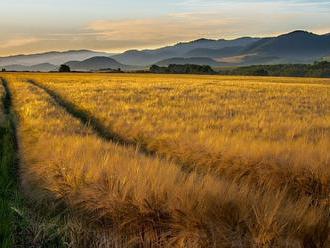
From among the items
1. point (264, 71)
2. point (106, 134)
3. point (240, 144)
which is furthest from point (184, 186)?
point (264, 71)

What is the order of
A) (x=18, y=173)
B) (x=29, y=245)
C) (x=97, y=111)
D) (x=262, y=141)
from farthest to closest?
(x=97, y=111), (x=262, y=141), (x=18, y=173), (x=29, y=245)

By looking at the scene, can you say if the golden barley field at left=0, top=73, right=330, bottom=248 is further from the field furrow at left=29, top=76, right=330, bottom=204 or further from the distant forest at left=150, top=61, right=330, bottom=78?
the distant forest at left=150, top=61, right=330, bottom=78

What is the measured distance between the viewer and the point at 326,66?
15912 centimetres

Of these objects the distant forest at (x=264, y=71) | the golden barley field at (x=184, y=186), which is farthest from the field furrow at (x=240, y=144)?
the distant forest at (x=264, y=71)

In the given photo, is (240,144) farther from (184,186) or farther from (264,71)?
(264,71)

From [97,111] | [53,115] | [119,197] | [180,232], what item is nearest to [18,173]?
[119,197]

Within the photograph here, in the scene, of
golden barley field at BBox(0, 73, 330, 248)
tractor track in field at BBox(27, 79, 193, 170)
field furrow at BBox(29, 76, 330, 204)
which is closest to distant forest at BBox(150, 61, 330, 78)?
tractor track in field at BBox(27, 79, 193, 170)

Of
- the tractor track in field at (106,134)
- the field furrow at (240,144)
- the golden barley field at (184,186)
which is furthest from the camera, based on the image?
the tractor track in field at (106,134)

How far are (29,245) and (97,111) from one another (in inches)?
654

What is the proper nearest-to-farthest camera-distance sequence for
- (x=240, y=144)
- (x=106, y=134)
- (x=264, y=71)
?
(x=240, y=144) < (x=106, y=134) < (x=264, y=71)

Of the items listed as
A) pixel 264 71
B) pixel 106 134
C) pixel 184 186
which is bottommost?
pixel 264 71

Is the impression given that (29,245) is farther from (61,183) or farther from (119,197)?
(61,183)

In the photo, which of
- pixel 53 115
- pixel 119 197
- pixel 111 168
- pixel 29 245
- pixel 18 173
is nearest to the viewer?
pixel 29 245

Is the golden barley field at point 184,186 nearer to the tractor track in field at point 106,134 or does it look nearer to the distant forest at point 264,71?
the tractor track in field at point 106,134
